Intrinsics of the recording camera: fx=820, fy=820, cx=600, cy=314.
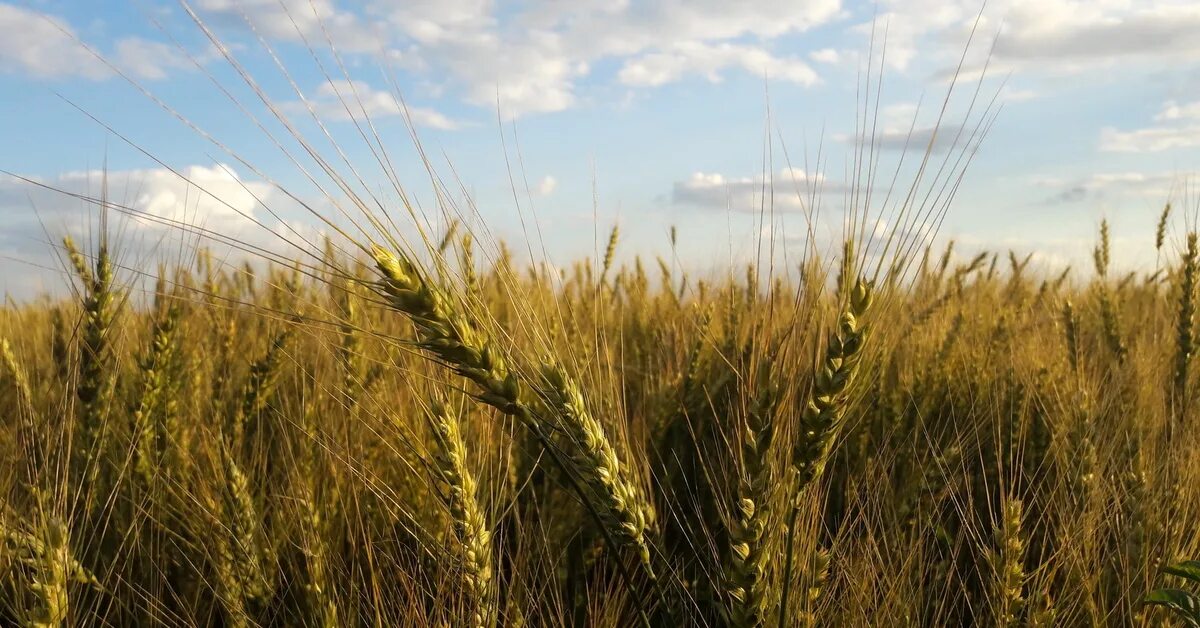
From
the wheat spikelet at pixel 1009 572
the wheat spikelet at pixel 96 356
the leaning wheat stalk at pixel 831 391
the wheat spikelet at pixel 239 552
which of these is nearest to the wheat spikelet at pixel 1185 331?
the wheat spikelet at pixel 1009 572

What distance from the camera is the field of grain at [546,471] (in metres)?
1.32

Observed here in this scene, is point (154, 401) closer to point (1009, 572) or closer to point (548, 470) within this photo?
point (548, 470)

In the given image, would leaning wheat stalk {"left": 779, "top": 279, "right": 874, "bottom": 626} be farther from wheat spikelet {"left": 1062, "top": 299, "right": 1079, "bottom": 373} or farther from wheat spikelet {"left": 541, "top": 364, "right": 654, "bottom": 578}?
wheat spikelet {"left": 1062, "top": 299, "right": 1079, "bottom": 373}

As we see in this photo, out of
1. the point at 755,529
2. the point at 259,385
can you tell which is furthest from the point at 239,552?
the point at 755,529

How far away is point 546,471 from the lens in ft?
6.99

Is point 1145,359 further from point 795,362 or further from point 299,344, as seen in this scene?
point 299,344

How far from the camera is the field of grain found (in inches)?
52.1

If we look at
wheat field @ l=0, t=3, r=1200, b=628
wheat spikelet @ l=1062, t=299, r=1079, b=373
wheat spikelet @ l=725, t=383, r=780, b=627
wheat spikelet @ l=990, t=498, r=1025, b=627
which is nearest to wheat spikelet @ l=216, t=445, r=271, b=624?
wheat field @ l=0, t=3, r=1200, b=628

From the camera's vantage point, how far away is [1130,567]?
5.98 ft

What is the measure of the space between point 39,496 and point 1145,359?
3.42 m

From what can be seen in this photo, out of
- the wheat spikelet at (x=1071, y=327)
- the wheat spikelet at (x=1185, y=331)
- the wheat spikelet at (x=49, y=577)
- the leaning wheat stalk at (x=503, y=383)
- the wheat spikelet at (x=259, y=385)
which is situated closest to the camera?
the leaning wheat stalk at (x=503, y=383)

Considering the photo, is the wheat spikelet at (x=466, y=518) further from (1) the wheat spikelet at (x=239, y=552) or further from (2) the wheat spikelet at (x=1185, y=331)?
(2) the wheat spikelet at (x=1185, y=331)

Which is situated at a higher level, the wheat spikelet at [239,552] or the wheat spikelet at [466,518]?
the wheat spikelet at [466,518]

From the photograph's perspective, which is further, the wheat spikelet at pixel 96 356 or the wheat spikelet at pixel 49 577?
the wheat spikelet at pixel 96 356
